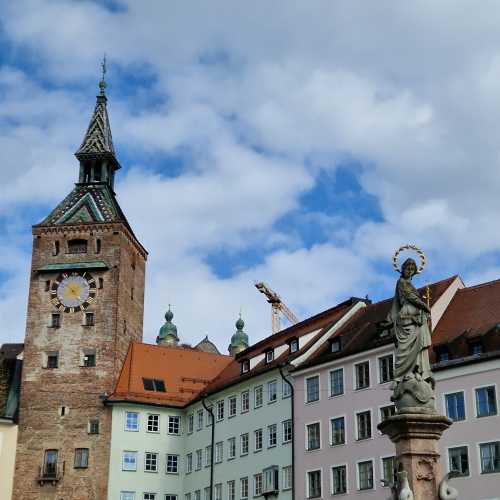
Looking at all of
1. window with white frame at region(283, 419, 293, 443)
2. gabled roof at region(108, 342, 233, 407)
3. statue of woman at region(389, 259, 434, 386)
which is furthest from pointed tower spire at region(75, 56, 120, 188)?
statue of woman at region(389, 259, 434, 386)

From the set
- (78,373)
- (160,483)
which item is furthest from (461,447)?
(78,373)

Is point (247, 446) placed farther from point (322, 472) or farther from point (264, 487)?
point (322, 472)

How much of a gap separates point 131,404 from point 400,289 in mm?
51170

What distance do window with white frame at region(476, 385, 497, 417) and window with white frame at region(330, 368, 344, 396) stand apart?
967cm

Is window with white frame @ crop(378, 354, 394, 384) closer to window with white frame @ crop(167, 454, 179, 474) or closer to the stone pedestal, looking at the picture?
window with white frame @ crop(167, 454, 179, 474)

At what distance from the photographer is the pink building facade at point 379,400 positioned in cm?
4706

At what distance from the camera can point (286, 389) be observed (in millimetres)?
59562

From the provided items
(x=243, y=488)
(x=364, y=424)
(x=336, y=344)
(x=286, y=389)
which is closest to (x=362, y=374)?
(x=364, y=424)

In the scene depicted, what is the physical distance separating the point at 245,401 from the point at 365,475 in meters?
13.7

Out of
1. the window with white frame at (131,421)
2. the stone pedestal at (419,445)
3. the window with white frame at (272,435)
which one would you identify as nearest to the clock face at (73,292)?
the window with white frame at (131,421)

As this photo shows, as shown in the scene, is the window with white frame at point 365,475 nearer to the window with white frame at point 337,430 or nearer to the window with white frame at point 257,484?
the window with white frame at point 337,430

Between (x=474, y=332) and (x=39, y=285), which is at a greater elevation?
(x=39, y=285)

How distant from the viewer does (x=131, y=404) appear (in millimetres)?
69000

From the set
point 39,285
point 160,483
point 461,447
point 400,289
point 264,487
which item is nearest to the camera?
point 400,289
